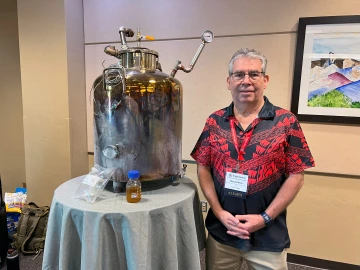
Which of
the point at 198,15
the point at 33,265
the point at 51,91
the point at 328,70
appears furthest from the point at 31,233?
the point at 328,70

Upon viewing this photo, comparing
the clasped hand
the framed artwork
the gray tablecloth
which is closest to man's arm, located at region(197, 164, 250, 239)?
the clasped hand

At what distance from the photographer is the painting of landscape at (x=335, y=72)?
171 centimetres

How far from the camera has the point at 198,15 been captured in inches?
78.5

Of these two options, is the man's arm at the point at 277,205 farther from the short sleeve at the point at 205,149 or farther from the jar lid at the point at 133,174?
the jar lid at the point at 133,174

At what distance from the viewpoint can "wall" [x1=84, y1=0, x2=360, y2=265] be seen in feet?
5.95

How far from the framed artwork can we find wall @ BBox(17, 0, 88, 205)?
1.82m

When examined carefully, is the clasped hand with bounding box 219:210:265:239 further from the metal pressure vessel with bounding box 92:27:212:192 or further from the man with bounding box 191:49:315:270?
the metal pressure vessel with bounding box 92:27:212:192

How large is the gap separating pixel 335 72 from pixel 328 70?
47mm

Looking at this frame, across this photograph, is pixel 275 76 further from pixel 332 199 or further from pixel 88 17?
pixel 88 17

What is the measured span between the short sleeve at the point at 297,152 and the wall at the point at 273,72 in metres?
0.86

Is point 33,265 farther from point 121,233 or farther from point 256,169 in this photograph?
point 256,169

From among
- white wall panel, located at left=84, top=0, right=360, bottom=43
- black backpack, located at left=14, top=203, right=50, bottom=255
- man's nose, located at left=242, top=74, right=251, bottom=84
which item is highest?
white wall panel, located at left=84, top=0, right=360, bottom=43

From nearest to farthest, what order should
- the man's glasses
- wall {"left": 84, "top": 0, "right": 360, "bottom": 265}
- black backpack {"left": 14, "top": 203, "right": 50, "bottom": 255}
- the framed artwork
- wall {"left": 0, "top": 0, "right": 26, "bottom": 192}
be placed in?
the man's glasses < the framed artwork < wall {"left": 84, "top": 0, "right": 360, "bottom": 265} < black backpack {"left": 14, "top": 203, "right": 50, "bottom": 255} < wall {"left": 0, "top": 0, "right": 26, "bottom": 192}

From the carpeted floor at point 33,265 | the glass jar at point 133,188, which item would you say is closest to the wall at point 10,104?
the carpeted floor at point 33,265
